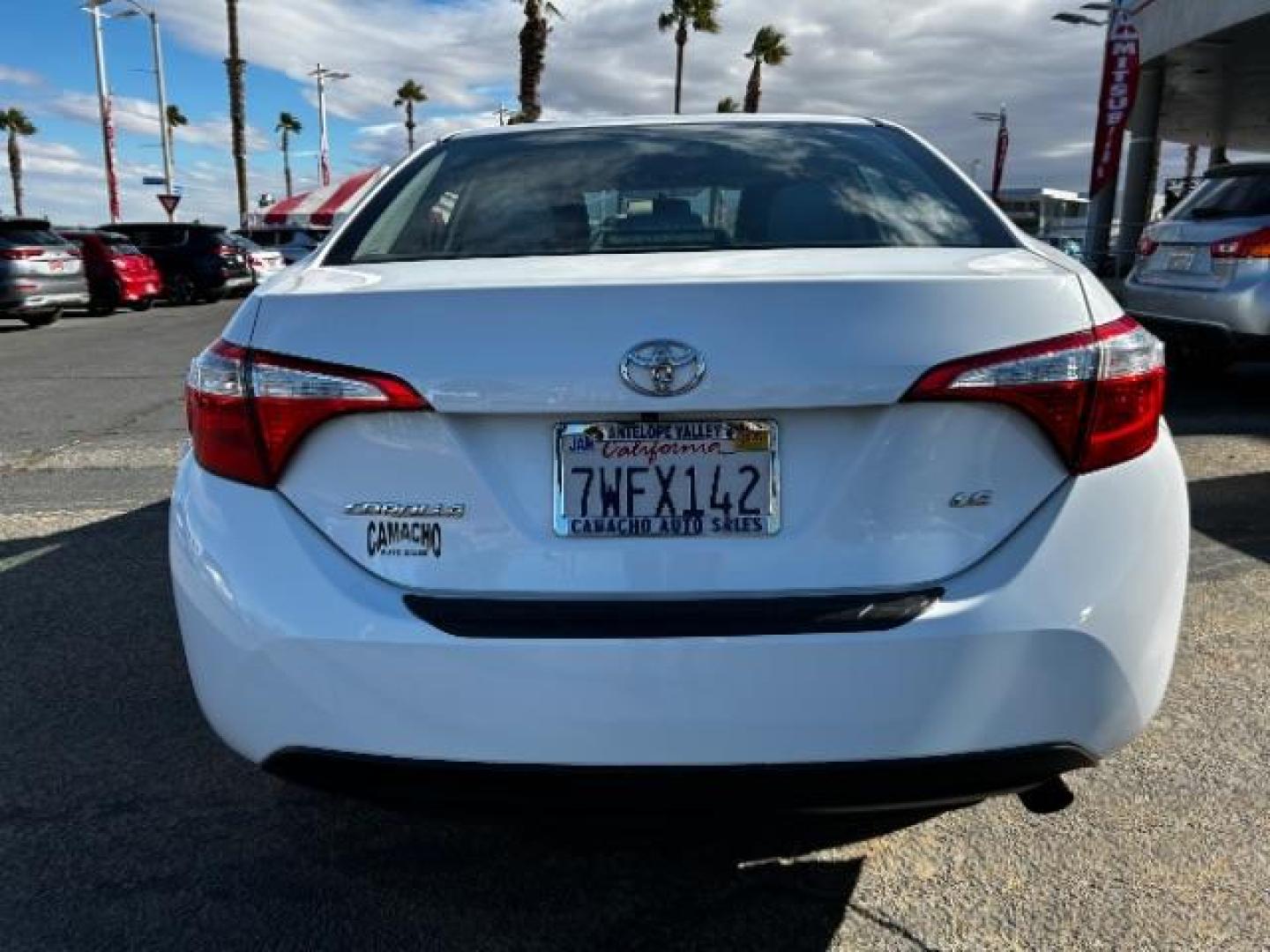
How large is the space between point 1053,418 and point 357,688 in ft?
3.91

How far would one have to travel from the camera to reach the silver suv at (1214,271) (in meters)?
7.10

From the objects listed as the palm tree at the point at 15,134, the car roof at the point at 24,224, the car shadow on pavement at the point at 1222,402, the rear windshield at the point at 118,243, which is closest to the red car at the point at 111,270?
the rear windshield at the point at 118,243

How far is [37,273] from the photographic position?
1677 cm

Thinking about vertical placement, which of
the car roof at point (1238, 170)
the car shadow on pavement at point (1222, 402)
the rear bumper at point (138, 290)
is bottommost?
the rear bumper at point (138, 290)

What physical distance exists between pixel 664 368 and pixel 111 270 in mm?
20624

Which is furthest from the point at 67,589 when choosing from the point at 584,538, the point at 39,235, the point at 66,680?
the point at 39,235

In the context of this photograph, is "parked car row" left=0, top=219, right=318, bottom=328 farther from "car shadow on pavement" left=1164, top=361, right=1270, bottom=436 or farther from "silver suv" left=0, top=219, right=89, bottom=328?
"car shadow on pavement" left=1164, top=361, right=1270, bottom=436

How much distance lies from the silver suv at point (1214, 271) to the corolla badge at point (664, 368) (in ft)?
21.5

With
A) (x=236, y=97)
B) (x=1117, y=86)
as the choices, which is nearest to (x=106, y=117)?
(x=236, y=97)

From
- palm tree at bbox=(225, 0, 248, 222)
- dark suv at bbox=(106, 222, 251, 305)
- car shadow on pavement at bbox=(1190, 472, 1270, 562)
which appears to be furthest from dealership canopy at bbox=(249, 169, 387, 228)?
car shadow on pavement at bbox=(1190, 472, 1270, 562)

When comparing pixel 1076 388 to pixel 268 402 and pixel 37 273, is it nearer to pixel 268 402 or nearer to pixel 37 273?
pixel 268 402

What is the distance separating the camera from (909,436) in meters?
1.79

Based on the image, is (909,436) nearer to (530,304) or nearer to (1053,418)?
(1053,418)

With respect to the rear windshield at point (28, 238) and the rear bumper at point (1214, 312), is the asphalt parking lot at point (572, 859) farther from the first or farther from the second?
the rear windshield at point (28, 238)
